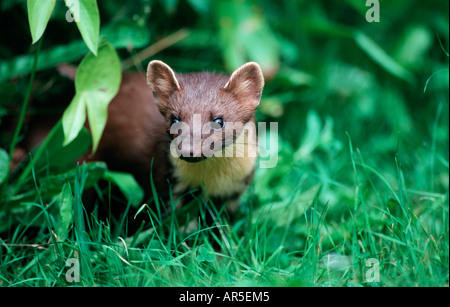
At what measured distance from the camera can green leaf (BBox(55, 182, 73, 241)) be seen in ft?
8.45

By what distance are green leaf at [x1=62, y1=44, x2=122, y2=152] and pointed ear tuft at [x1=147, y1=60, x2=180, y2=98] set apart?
0.54 ft

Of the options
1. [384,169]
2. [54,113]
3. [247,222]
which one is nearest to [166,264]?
[247,222]

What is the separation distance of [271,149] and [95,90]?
4.72ft

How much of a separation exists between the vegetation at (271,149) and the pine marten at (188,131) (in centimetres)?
17

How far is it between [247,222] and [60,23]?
6.47ft

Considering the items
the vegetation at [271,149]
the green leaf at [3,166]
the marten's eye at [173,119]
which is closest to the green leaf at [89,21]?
the vegetation at [271,149]

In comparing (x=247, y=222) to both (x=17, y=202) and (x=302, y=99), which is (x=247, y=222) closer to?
(x=17, y=202)

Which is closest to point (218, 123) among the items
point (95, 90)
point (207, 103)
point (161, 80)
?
point (207, 103)

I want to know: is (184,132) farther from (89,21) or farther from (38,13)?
(38,13)

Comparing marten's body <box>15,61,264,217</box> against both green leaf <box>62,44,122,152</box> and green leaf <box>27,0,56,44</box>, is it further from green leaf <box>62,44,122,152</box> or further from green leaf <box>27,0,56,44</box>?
green leaf <box>27,0,56,44</box>

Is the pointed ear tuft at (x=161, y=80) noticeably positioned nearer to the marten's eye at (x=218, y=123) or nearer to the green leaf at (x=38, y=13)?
the marten's eye at (x=218, y=123)

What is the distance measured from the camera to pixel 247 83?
2652 mm

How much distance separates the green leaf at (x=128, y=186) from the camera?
2.92 m

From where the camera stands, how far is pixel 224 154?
280 cm
